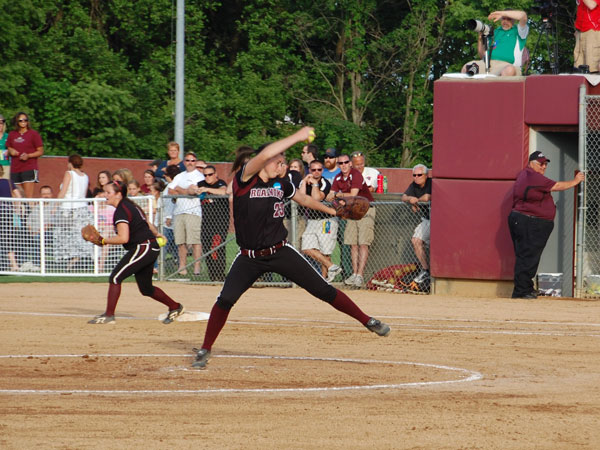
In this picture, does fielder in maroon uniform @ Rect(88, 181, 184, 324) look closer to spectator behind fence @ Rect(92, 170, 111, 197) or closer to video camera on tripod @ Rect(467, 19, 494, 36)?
spectator behind fence @ Rect(92, 170, 111, 197)

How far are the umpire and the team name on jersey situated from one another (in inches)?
270

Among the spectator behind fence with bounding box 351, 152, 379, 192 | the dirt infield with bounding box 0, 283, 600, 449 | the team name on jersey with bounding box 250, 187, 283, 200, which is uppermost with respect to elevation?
the spectator behind fence with bounding box 351, 152, 379, 192

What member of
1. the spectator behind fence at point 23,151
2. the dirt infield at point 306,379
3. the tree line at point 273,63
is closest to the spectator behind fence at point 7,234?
the spectator behind fence at point 23,151

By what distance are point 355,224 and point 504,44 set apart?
369cm

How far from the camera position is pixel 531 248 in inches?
605

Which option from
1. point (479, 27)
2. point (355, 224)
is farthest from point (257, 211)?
point (479, 27)

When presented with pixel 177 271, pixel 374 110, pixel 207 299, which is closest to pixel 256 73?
pixel 374 110

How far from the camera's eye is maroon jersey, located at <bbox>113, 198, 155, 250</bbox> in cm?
1243

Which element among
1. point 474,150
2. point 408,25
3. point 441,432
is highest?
point 408,25

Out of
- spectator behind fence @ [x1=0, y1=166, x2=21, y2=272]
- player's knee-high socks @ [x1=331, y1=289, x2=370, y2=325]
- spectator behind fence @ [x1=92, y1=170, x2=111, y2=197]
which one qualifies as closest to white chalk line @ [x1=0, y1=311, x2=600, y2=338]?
player's knee-high socks @ [x1=331, y1=289, x2=370, y2=325]

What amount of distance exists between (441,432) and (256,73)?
34486 mm

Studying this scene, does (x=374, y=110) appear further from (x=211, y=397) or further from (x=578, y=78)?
(x=211, y=397)

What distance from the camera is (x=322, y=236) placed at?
17.0 meters

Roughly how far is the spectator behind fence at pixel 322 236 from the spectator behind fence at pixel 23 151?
598cm
